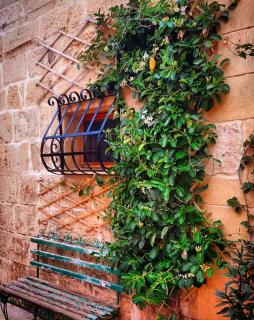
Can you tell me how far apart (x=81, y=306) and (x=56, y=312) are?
0.19 m

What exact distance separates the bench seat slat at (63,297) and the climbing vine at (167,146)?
344mm

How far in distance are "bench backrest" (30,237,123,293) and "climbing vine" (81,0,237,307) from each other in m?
0.25

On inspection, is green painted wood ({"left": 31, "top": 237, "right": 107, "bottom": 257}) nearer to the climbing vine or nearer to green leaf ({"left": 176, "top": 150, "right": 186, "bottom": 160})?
the climbing vine

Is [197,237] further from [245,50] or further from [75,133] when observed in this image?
[75,133]

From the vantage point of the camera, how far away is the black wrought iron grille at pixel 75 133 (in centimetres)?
264

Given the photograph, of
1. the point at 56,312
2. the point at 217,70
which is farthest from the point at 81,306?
the point at 217,70

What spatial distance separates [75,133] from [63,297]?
4.32 feet

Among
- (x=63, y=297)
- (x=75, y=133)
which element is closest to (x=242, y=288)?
(x=63, y=297)

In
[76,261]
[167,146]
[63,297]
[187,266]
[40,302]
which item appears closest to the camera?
[187,266]

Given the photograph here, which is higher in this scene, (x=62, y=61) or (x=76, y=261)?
(x=62, y=61)

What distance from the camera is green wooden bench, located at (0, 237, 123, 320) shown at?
7.73 ft

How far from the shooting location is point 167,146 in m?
2.05

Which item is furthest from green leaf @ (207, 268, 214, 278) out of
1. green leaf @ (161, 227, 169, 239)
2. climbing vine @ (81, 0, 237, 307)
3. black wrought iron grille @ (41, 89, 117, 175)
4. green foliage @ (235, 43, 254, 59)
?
green foliage @ (235, 43, 254, 59)

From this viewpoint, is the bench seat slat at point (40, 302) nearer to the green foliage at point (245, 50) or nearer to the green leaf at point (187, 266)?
the green leaf at point (187, 266)
